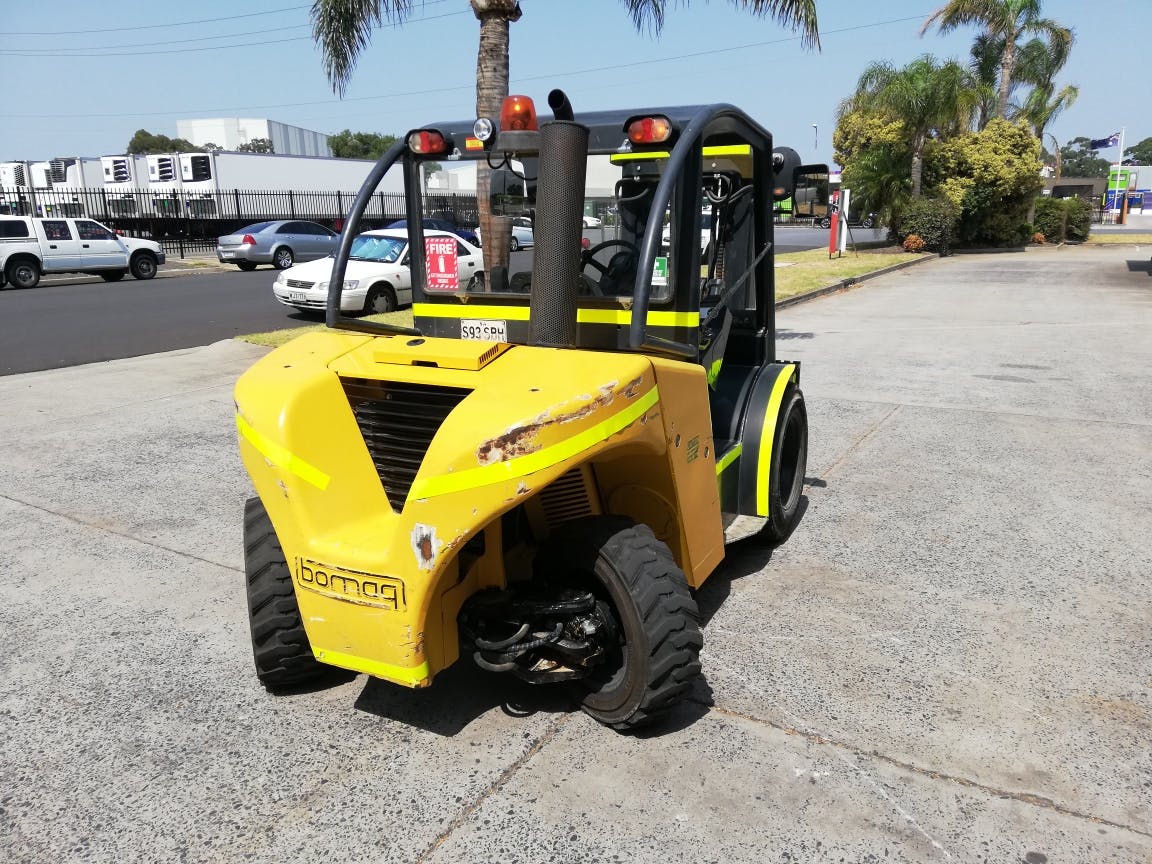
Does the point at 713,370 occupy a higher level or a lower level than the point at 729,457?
higher

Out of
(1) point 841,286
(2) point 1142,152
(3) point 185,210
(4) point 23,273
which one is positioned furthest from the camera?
(2) point 1142,152

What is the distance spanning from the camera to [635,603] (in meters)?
2.96

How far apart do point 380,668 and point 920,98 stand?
102 feet

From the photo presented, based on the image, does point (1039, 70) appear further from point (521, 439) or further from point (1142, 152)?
point (1142, 152)

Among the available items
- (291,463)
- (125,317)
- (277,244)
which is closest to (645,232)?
(291,463)

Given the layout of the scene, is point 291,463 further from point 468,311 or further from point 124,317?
point 124,317

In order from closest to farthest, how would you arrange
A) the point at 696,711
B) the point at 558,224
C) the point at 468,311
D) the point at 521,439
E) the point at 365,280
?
the point at 521,439, the point at 558,224, the point at 696,711, the point at 468,311, the point at 365,280

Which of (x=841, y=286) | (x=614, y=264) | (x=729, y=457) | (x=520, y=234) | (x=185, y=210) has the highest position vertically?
(x=185, y=210)

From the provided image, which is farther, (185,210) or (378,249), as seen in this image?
(185,210)

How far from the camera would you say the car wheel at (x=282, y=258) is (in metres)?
25.8

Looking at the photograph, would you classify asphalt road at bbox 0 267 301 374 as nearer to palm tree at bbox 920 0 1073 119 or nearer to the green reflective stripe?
the green reflective stripe

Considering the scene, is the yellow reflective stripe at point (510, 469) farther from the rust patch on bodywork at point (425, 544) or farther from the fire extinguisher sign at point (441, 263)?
the fire extinguisher sign at point (441, 263)

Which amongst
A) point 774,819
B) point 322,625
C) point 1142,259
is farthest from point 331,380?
point 1142,259

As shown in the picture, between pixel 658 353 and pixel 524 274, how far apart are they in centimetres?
81
